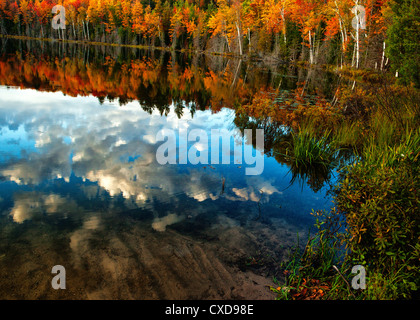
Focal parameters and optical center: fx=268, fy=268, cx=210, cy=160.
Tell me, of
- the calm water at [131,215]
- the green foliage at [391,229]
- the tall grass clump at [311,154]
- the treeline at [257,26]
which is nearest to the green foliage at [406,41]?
the treeline at [257,26]

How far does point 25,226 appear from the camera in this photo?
4426 millimetres

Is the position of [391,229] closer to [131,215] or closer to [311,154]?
[131,215]

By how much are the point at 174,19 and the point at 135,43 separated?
1493cm

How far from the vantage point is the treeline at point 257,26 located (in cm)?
2667

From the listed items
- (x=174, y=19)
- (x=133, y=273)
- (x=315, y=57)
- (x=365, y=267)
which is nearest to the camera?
(x=365, y=267)

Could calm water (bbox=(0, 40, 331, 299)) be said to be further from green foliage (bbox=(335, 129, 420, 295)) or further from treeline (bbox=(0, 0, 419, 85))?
treeline (bbox=(0, 0, 419, 85))

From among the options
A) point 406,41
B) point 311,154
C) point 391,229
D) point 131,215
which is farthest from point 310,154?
point 406,41

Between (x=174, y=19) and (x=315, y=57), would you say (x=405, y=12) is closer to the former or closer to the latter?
(x=315, y=57)

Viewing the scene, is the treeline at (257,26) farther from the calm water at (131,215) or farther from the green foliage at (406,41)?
the calm water at (131,215)
